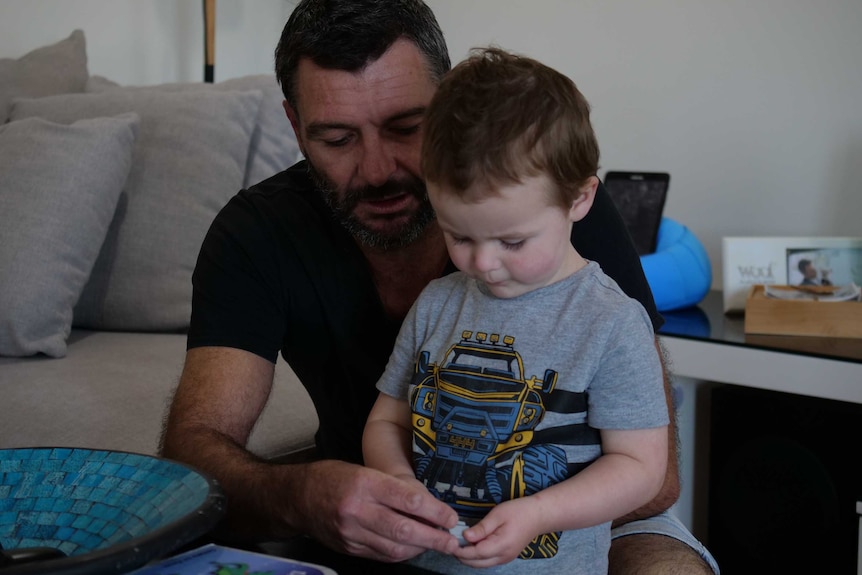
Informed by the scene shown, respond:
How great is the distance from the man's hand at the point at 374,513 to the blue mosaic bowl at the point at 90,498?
17 centimetres

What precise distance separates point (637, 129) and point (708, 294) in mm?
452

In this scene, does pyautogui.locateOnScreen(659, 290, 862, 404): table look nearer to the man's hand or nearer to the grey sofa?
the grey sofa

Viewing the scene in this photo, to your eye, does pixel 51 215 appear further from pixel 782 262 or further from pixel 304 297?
pixel 782 262

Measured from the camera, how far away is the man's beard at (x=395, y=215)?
4.15 feet

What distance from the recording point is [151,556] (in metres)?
0.60

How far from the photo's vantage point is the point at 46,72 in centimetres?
228

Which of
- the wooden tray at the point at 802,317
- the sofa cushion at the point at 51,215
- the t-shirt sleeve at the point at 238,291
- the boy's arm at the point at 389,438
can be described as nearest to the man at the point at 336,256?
the t-shirt sleeve at the point at 238,291

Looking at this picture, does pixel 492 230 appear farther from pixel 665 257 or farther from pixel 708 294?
pixel 708 294

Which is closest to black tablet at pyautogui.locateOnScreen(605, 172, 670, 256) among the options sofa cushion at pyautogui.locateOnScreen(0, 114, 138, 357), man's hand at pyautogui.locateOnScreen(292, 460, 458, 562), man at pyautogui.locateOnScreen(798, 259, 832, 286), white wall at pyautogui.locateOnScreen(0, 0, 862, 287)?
white wall at pyautogui.locateOnScreen(0, 0, 862, 287)

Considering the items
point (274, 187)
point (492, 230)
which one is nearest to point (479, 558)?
point (492, 230)

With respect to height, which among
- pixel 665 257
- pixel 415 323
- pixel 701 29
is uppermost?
pixel 701 29

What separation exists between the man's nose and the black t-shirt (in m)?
0.13

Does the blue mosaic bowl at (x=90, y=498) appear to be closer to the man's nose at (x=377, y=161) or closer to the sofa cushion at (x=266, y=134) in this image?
the man's nose at (x=377, y=161)

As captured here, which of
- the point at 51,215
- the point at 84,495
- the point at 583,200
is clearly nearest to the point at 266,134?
the point at 51,215
